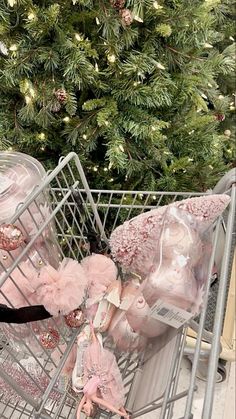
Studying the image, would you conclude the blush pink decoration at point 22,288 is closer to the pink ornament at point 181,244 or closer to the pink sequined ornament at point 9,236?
the pink sequined ornament at point 9,236

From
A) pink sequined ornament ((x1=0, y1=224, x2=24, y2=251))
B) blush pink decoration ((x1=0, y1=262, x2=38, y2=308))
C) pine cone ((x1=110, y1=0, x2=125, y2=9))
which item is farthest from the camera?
pine cone ((x1=110, y1=0, x2=125, y2=9))

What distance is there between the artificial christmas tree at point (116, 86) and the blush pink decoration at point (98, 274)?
1.06 feet

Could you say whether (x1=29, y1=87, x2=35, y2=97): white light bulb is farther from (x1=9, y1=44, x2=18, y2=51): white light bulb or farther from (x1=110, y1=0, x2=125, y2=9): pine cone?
(x1=110, y1=0, x2=125, y2=9): pine cone

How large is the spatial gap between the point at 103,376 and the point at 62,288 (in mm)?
167

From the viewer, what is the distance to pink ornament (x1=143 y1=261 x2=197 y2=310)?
0.67 meters

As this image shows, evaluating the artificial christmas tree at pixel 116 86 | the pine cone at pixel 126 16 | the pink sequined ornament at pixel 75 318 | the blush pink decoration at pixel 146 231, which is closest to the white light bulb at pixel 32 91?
the artificial christmas tree at pixel 116 86

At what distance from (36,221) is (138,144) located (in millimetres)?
502

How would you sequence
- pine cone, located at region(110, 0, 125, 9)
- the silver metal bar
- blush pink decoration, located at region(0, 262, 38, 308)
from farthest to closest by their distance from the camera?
1. pine cone, located at region(110, 0, 125, 9)
2. blush pink decoration, located at region(0, 262, 38, 308)
3. the silver metal bar

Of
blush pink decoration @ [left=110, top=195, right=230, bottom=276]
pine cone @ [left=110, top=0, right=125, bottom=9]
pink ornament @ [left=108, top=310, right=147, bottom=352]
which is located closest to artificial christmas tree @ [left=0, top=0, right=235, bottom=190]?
pine cone @ [left=110, top=0, right=125, bottom=9]

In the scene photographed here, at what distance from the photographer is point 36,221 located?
2.45ft

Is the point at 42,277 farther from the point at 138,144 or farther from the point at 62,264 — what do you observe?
the point at 138,144

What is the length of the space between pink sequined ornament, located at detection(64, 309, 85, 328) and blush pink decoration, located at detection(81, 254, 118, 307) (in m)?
0.03

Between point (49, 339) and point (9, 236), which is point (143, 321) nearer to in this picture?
point (49, 339)

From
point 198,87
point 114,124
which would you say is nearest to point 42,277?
point 114,124
